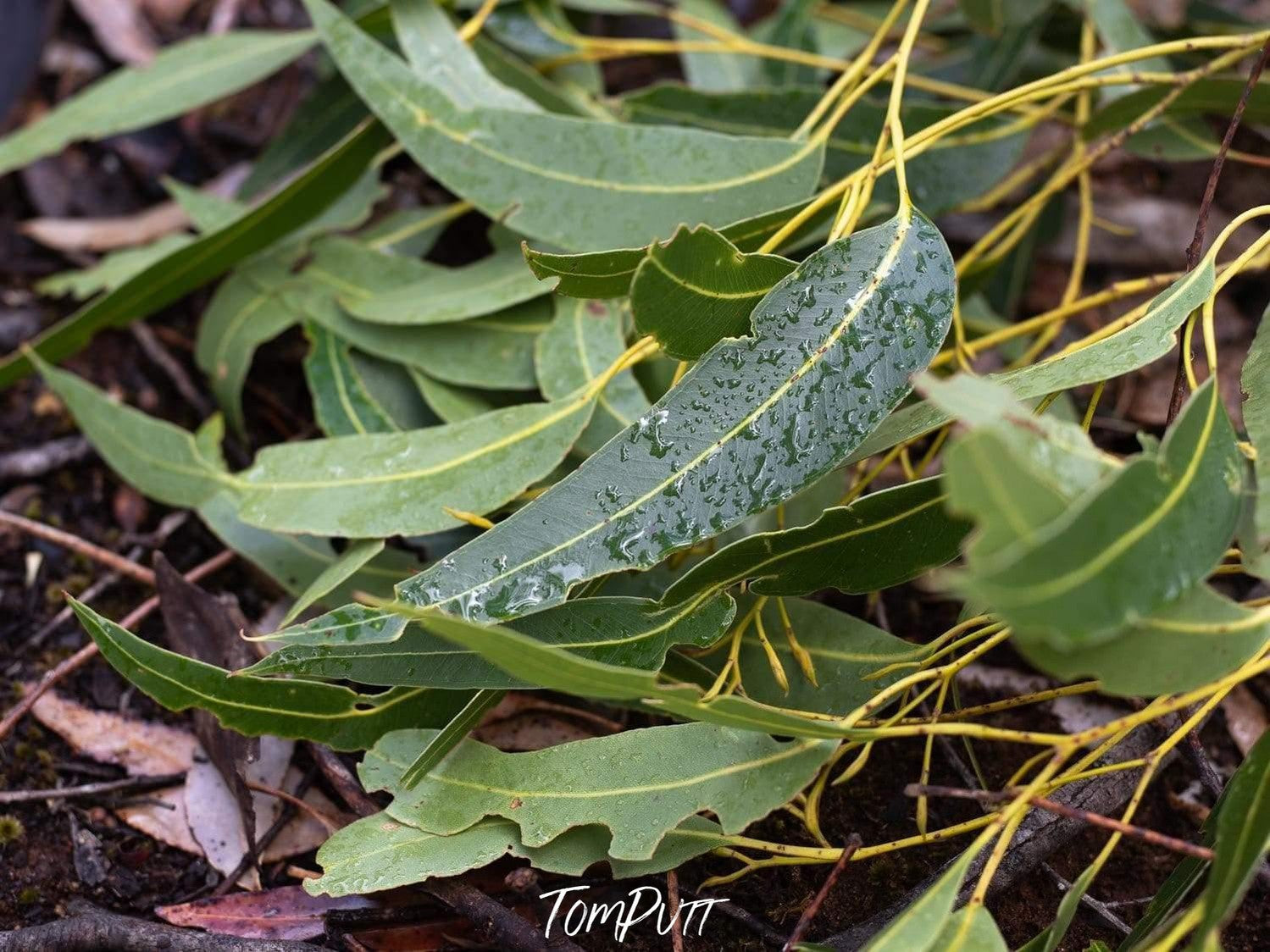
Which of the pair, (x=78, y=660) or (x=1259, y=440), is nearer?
(x=1259, y=440)

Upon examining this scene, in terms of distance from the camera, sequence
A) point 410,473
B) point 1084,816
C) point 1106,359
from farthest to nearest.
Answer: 1. point 410,473
2. point 1106,359
3. point 1084,816

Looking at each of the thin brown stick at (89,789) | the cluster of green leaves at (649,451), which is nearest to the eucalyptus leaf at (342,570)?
the cluster of green leaves at (649,451)

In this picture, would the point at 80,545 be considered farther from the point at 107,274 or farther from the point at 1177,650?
the point at 1177,650

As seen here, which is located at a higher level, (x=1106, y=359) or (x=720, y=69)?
(x=720, y=69)

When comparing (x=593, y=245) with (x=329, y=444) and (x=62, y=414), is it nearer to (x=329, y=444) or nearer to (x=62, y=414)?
(x=329, y=444)

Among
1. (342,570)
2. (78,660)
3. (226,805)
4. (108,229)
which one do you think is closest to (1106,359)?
(342,570)

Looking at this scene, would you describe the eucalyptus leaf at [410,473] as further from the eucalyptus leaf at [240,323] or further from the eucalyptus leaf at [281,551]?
the eucalyptus leaf at [240,323]
